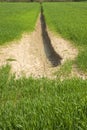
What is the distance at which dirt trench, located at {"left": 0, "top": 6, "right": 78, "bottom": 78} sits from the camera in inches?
402

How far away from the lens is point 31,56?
13.5 metres

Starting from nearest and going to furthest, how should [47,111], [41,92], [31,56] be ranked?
[47,111]
[41,92]
[31,56]

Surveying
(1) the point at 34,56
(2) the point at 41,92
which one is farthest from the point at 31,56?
(2) the point at 41,92

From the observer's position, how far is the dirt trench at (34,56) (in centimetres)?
1020

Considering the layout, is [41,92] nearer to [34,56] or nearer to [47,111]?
[47,111]

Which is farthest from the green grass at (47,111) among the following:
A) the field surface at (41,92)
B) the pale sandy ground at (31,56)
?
the pale sandy ground at (31,56)

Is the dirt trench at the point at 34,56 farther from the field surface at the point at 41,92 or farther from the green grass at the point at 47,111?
the green grass at the point at 47,111

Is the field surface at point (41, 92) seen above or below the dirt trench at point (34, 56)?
above

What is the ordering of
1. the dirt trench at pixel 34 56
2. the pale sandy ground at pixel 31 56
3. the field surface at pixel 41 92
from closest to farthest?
1. the field surface at pixel 41 92
2. the pale sandy ground at pixel 31 56
3. the dirt trench at pixel 34 56

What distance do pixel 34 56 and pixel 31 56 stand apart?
5.9 inches

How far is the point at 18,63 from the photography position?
11438 mm

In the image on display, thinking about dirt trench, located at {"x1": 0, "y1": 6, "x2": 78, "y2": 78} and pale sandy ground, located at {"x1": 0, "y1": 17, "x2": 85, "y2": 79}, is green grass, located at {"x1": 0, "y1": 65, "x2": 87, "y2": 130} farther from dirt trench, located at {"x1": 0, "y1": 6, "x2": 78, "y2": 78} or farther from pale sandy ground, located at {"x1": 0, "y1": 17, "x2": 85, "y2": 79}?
dirt trench, located at {"x1": 0, "y1": 6, "x2": 78, "y2": 78}

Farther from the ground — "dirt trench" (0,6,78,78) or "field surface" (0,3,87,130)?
"field surface" (0,3,87,130)

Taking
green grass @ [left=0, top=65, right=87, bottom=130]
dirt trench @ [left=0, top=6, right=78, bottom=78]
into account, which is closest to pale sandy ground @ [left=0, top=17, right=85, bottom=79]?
dirt trench @ [left=0, top=6, right=78, bottom=78]
